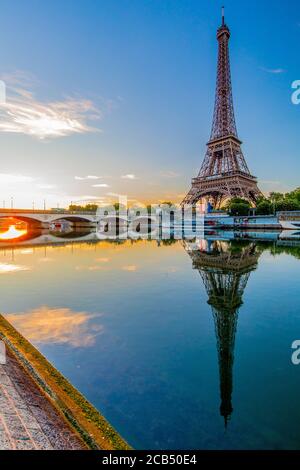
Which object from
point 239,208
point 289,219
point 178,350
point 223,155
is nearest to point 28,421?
point 178,350

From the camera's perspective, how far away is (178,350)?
5395 mm

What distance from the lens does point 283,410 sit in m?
3.63

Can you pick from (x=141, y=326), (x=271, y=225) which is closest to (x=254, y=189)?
(x=271, y=225)

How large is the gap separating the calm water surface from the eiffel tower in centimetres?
5520

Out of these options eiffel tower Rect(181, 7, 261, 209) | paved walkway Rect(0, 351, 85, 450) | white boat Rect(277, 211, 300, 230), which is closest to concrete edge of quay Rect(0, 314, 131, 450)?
paved walkway Rect(0, 351, 85, 450)

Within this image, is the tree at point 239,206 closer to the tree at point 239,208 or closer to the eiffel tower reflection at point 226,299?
the tree at point 239,208

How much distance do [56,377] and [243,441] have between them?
277 cm

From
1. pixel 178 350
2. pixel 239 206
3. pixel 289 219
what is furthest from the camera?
pixel 239 206

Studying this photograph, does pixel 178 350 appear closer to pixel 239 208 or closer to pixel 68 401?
pixel 68 401

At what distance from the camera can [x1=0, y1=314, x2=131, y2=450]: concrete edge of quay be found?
305cm

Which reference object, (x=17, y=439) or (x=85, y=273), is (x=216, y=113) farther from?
(x=17, y=439)

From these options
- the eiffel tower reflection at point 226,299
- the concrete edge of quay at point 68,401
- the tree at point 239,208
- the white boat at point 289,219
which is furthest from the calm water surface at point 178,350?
the tree at point 239,208

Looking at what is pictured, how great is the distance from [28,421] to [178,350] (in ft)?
9.72

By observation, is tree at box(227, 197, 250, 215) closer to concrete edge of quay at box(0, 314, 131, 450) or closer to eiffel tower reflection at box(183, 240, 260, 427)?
eiffel tower reflection at box(183, 240, 260, 427)
